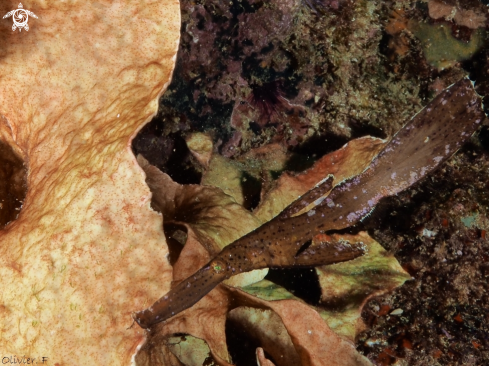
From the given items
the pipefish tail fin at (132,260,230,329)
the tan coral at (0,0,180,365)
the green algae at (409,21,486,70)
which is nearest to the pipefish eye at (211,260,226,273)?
the pipefish tail fin at (132,260,230,329)

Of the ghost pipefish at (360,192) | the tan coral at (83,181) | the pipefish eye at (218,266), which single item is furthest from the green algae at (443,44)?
the pipefish eye at (218,266)

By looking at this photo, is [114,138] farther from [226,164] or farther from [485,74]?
→ [485,74]

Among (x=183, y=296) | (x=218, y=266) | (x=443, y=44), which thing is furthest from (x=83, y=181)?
(x=443, y=44)

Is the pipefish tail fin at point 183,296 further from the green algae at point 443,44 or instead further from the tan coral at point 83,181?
the green algae at point 443,44

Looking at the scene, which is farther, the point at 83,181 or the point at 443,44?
the point at 443,44

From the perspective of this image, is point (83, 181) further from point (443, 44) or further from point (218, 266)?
point (443, 44)

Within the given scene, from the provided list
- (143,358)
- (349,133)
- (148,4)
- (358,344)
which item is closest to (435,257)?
(358,344)
